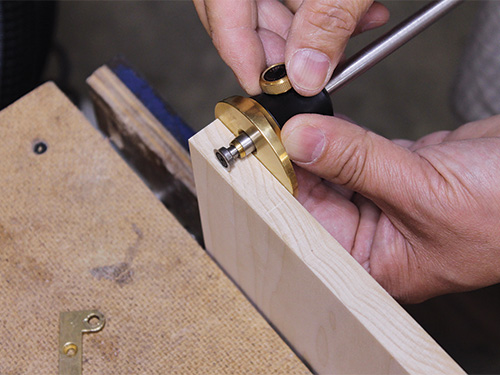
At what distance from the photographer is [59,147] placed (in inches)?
30.8

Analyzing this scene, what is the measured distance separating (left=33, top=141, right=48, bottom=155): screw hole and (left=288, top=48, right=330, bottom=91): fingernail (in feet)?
1.31

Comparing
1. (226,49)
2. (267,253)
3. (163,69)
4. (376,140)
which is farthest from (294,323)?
(163,69)

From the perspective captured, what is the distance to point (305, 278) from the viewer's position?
0.52 m

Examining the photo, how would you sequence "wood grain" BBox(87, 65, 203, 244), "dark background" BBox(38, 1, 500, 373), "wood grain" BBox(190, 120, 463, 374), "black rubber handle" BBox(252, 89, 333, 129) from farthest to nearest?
"dark background" BBox(38, 1, 500, 373), "wood grain" BBox(87, 65, 203, 244), "black rubber handle" BBox(252, 89, 333, 129), "wood grain" BBox(190, 120, 463, 374)

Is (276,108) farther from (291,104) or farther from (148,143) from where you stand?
(148,143)

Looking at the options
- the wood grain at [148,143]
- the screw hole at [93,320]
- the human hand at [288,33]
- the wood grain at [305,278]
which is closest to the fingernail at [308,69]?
the human hand at [288,33]

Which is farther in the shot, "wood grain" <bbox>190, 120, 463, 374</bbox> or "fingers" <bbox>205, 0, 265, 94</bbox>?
"fingers" <bbox>205, 0, 265, 94</bbox>

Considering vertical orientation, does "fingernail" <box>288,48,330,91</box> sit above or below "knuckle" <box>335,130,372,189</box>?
above

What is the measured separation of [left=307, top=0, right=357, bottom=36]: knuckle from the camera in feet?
1.97

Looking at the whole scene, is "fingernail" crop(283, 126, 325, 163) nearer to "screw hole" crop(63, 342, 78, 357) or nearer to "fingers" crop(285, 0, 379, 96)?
"fingers" crop(285, 0, 379, 96)

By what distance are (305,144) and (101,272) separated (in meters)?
0.34

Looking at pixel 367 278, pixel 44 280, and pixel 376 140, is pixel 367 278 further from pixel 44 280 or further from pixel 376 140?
pixel 44 280

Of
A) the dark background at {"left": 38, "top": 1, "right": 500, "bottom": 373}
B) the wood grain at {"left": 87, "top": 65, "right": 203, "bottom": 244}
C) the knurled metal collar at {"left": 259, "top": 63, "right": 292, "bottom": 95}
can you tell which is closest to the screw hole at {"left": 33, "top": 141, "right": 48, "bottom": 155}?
the wood grain at {"left": 87, "top": 65, "right": 203, "bottom": 244}

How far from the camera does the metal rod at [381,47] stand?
0.64 m
